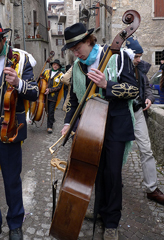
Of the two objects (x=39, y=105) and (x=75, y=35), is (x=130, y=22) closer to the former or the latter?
(x=75, y=35)

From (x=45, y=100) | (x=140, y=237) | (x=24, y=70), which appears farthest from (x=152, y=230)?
(x=45, y=100)

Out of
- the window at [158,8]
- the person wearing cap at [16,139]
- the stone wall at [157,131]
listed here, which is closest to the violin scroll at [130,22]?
the person wearing cap at [16,139]

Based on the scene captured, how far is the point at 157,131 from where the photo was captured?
14.4ft

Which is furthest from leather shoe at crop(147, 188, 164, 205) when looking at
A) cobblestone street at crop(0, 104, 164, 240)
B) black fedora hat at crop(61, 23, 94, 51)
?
black fedora hat at crop(61, 23, 94, 51)

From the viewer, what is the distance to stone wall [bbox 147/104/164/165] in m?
4.20

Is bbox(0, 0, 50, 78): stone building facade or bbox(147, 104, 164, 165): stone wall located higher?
bbox(0, 0, 50, 78): stone building facade

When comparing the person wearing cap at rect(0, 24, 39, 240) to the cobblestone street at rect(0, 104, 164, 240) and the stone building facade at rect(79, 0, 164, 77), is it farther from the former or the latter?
the stone building facade at rect(79, 0, 164, 77)

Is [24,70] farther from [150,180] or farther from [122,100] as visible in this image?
[150,180]

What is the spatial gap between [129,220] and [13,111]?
5.47ft

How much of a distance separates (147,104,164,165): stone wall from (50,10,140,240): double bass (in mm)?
2340

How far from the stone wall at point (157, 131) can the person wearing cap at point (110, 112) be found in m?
1.82

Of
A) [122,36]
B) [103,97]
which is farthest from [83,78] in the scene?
[122,36]

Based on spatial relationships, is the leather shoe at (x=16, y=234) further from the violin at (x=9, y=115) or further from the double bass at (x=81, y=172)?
the violin at (x=9, y=115)

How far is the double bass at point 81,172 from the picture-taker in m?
1.96
